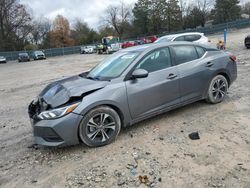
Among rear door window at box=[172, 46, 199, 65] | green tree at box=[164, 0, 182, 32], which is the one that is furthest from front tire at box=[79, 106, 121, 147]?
green tree at box=[164, 0, 182, 32]

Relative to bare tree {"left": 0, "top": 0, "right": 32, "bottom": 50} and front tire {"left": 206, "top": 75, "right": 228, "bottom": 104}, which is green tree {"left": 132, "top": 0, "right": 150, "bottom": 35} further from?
front tire {"left": 206, "top": 75, "right": 228, "bottom": 104}

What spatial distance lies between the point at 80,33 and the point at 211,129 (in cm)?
7738

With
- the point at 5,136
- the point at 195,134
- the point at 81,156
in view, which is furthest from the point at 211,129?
the point at 5,136

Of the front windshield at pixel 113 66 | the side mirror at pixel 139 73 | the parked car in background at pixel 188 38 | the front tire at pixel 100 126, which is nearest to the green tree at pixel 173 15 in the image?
the parked car in background at pixel 188 38

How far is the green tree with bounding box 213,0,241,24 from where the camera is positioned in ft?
205

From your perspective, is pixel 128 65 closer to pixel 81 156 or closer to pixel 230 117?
pixel 81 156

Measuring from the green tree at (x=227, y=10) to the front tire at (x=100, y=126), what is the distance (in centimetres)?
6660

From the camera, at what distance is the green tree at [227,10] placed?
62594mm

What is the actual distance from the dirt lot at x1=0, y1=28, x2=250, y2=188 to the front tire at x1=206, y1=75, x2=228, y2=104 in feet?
0.97

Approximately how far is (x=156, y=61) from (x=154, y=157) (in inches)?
73.5

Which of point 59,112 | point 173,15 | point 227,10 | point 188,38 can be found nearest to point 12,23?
point 173,15

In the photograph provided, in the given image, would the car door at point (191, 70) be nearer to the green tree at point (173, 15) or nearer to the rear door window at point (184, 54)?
the rear door window at point (184, 54)

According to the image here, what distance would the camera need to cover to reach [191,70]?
511 cm

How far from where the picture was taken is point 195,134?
424 cm
